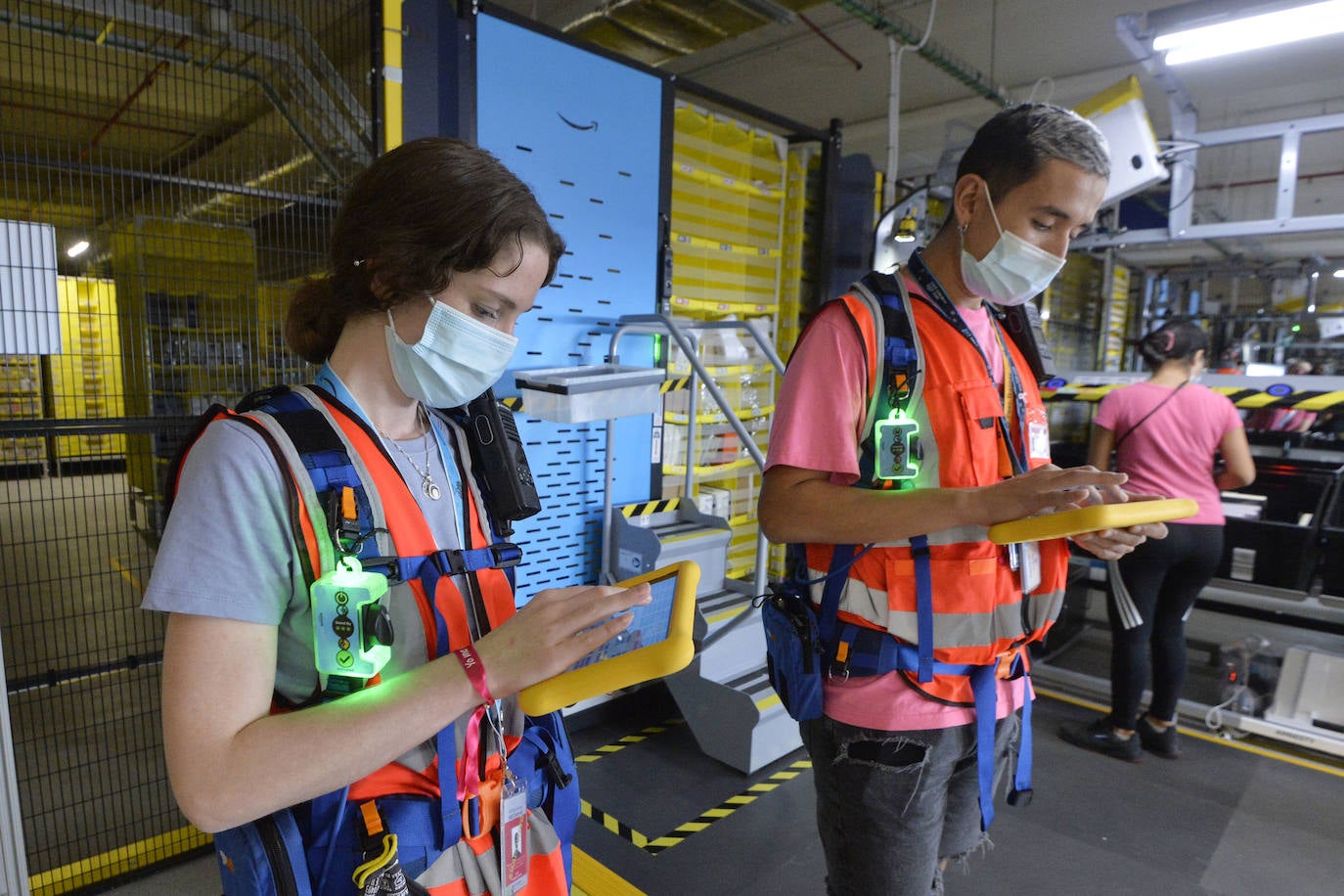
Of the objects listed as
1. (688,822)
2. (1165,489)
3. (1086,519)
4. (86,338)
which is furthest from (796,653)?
(86,338)

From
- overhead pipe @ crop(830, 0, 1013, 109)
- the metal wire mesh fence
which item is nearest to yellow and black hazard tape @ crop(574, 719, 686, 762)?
the metal wire mesh fence

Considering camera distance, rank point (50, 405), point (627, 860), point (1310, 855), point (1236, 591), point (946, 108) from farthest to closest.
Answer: point (946, 108) → point (1236, 591) → point (1310, 855) → point (627, 860) → point (50, 405)

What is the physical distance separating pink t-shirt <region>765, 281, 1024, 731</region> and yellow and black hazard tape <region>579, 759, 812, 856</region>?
1.65m

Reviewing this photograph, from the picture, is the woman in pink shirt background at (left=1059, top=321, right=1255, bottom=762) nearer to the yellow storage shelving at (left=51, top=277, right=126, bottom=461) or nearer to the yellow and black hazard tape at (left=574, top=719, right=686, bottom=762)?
the yellow and black hazard tape at (left=574, top=719, right=686, bottom=762)

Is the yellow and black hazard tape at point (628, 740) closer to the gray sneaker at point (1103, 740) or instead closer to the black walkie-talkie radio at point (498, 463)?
the gray sneaker at point (1103, 740)

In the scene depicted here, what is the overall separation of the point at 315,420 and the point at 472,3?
2585 millimetres

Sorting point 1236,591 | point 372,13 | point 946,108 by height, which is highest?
point 946,108

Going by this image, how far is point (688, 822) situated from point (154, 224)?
2.93 metres

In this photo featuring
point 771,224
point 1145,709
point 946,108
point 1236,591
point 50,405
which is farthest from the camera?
point 946,108

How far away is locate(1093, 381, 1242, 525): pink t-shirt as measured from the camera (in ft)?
10.9

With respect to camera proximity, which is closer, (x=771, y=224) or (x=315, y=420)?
(x=315, y=420)

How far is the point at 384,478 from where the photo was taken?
933 millimetres

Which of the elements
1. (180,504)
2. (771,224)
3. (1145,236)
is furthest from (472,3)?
(1145,236)

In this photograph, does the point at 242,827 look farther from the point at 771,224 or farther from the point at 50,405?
the point at 771,224
